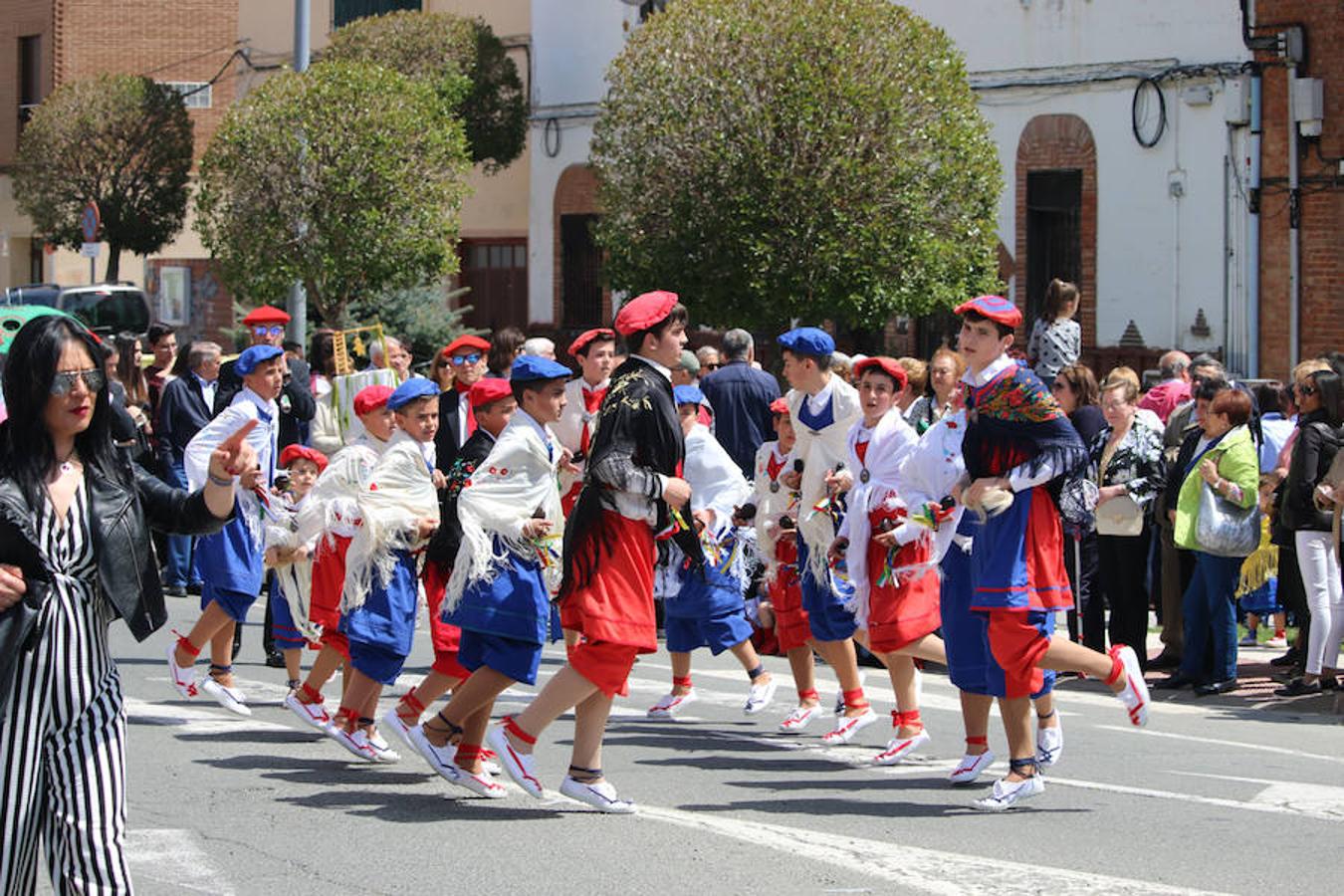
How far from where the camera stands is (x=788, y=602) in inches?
418

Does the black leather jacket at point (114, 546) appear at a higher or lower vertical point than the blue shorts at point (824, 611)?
higher

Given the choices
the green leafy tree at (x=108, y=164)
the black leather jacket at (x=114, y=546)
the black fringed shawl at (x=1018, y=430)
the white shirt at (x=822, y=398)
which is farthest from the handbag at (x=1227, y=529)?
the green leafy tree at (x=108, y=164)

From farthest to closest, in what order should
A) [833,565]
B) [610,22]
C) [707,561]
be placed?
[610,22] → [707,561] → [833,565]

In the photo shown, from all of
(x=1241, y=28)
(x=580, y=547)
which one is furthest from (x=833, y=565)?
(x=1241, y=28)

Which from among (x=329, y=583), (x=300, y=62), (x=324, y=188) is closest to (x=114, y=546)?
(x=329, y=583)

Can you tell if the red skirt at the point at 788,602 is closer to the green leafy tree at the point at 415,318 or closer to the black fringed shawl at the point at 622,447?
the black fringed shawl at the point at 622,447

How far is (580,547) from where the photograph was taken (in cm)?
799

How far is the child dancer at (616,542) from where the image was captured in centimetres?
790

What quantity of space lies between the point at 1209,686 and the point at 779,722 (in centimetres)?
293

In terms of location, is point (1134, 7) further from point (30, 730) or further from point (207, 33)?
point (207, 33)

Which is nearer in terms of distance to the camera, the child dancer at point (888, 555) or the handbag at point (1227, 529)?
the child dancer at point (888, 555)

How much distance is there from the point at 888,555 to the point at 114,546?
185 inches

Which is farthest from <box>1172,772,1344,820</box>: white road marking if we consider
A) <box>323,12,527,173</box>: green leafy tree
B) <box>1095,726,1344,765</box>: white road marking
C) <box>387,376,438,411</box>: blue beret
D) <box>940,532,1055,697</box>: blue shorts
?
<box>323,12,527,173</box>: green leafy tree

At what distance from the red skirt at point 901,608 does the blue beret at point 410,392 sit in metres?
2.18
